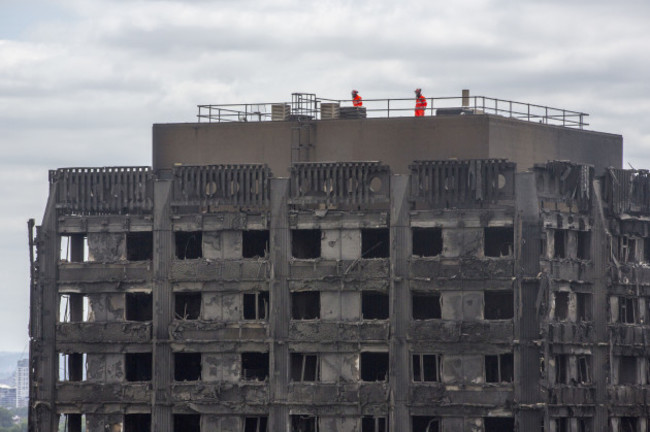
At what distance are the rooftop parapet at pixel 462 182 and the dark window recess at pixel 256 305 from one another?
1005 centimetres

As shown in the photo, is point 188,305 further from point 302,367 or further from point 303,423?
point 303,423

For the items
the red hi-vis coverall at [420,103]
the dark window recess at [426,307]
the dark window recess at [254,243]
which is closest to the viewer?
the dark window recess at [426,307]

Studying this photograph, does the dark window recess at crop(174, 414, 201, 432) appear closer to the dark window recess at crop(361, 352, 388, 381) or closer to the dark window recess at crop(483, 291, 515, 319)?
the dark window recess at crop(361, 352, 388, 381)

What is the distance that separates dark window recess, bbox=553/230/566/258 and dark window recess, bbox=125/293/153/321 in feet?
75.1

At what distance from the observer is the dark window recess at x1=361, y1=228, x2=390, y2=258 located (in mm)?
90750

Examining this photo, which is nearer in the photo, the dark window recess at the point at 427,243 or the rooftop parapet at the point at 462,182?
the rooftop parapet at the point at 462,182

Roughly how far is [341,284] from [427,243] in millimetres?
5275

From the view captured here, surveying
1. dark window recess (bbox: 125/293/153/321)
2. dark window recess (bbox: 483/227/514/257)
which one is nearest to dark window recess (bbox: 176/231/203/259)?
dark window recess (bbox: 125/293/153/321)

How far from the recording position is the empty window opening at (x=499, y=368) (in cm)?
8862

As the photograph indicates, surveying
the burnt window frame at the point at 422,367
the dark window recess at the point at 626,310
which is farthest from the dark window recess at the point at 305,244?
the dark window recess at the point at 626,310

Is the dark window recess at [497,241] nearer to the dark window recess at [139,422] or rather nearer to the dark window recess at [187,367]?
the dark window recess at [187,367]

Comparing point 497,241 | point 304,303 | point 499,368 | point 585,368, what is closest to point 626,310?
point 585,368

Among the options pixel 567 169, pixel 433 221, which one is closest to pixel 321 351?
pixel 433 221

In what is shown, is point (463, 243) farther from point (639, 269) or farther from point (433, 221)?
point (639, 269)
